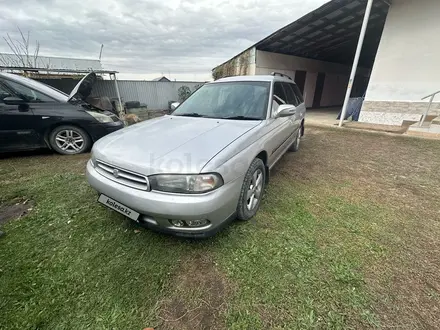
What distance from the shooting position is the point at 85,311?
152 centimetres

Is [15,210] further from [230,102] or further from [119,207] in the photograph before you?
[230,102]

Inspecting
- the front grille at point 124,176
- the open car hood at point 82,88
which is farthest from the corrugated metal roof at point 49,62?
the front grille at point 124,176

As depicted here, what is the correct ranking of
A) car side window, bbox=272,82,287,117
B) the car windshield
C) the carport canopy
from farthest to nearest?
1. the carport canopy
2. car side window, bbox=272,82,287,117
3. the car windshield

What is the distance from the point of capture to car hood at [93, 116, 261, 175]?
5.65 feet

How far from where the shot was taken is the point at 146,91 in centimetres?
1174

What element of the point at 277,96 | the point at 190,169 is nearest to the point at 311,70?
the point at 277,96

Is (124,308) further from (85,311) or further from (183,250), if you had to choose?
(183,250)

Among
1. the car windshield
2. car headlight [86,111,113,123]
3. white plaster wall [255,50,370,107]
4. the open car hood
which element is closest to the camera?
the car windshield

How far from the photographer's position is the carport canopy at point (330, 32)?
7534 millimetres

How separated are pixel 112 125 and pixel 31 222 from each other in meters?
2.80

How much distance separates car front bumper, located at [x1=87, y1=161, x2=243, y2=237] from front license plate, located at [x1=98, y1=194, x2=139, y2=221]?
0.05m

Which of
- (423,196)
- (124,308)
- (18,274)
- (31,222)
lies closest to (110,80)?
(31,222)

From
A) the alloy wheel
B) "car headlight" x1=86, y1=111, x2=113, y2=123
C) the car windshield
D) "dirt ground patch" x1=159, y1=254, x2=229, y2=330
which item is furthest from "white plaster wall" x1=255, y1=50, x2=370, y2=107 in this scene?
"dirt ground patch" x1=159, y1=254, x2=229, y2=330

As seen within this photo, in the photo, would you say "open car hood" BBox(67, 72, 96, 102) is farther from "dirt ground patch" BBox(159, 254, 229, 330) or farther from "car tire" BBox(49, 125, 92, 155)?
"dirt ground patch" BBox(159, 254, 229, 330)
